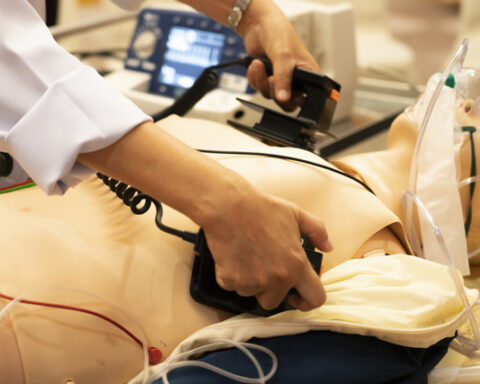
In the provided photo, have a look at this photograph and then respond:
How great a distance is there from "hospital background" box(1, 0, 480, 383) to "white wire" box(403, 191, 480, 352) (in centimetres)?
4

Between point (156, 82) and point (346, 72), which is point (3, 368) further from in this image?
point (346, 72)

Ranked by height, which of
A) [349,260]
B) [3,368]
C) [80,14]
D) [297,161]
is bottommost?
[80,14]

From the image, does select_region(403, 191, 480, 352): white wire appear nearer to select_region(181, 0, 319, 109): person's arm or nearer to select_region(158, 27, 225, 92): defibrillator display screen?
select_region(181, 0, 319, 109): person's arm

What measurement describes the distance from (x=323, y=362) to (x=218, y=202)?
32 cm

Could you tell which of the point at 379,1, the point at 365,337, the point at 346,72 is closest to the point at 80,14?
the point at 379,1

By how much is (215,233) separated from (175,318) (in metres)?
0.23

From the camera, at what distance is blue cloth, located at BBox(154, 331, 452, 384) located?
0.85 metres

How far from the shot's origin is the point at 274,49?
49.2 inches

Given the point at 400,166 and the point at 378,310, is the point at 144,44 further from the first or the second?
the point at 378,310

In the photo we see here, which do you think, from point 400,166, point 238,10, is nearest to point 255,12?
point 238,10

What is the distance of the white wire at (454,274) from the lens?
956 millimetres

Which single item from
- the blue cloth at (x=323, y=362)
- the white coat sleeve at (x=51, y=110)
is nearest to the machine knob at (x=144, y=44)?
the white coat sleeve at (x=51, y=110)

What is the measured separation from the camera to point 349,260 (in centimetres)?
102

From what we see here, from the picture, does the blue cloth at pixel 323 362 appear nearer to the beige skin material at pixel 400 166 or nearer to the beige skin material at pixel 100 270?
the beige skin material at pixel 100 270
